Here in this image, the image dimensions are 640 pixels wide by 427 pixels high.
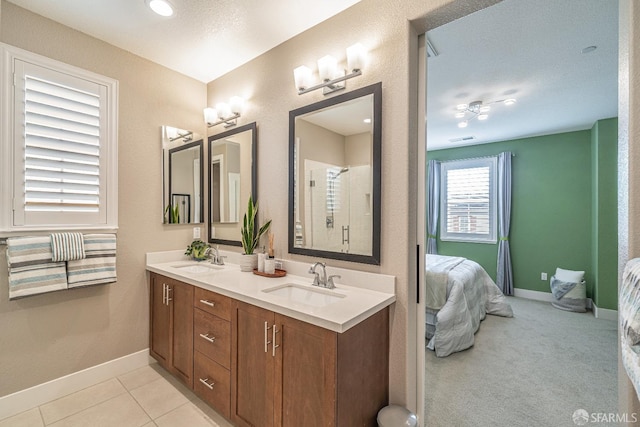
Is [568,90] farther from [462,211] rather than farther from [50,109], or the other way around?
[50,109]

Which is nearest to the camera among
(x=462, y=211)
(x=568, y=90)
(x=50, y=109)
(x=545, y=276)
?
(x=50, y=109)

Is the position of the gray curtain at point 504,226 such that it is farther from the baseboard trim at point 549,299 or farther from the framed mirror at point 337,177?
the framed mirror at point 337,177

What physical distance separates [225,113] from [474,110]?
2921 millimetres

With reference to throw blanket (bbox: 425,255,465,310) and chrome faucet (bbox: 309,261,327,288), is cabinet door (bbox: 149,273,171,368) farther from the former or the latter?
throw blanket (bbox: 425,255,465,310)

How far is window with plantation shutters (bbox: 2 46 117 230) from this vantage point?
1859 mm

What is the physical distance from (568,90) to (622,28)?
2328 millimetres

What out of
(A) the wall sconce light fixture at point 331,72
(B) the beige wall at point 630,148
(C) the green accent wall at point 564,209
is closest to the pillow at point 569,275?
(C) the green accent wall at point 564,209

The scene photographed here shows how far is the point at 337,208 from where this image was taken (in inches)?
74.9

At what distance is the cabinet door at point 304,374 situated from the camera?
1217 mm

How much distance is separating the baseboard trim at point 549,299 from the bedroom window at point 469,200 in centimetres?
95

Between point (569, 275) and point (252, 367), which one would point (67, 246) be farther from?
point (569, 275)

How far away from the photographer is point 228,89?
268 cm

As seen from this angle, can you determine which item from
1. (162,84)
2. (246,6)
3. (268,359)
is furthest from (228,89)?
(268,359)

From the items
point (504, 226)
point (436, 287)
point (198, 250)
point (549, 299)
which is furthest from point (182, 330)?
point (549, 299)
